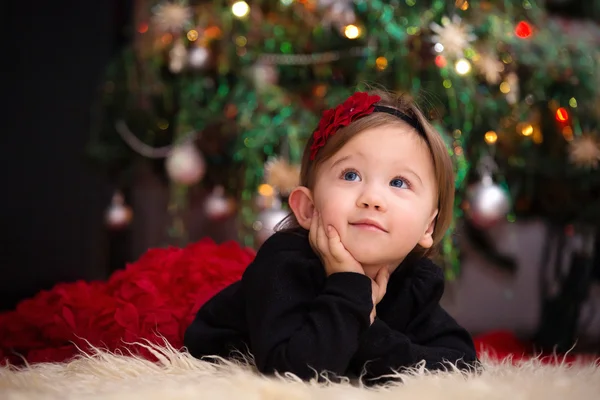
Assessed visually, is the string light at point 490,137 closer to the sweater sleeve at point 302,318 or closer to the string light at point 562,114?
the string light at point 562,114

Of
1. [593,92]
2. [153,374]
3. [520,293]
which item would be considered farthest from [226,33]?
[520,293]

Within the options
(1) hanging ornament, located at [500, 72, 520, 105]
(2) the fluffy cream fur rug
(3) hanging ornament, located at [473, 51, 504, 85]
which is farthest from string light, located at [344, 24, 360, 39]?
(2) the fluffy cream fur rug

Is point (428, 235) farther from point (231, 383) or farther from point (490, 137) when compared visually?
point (490, 137)

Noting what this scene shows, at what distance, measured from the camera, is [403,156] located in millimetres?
943

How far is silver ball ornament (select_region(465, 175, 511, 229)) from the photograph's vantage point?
6.23 feet

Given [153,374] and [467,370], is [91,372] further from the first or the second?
[467,370]

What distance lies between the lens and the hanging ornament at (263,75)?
1.97m

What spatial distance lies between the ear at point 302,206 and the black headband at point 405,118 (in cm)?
16

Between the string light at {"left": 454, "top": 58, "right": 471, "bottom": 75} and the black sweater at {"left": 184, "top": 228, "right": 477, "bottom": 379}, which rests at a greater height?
the string light at {"left": 454, "top": 58, "right": 471, "bottom": 75}

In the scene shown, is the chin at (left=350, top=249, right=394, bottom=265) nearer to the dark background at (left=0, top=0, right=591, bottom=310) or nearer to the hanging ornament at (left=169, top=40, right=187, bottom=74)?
the hanging ornament at (left=169, top=40, right=187, bottom=74)

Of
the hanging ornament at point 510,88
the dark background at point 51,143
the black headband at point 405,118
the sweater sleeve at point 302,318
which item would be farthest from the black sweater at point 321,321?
the dark background at point 51,143

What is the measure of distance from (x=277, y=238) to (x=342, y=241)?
0.11m

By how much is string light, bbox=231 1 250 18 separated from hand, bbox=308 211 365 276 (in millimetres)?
1135

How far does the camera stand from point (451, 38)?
172cm
